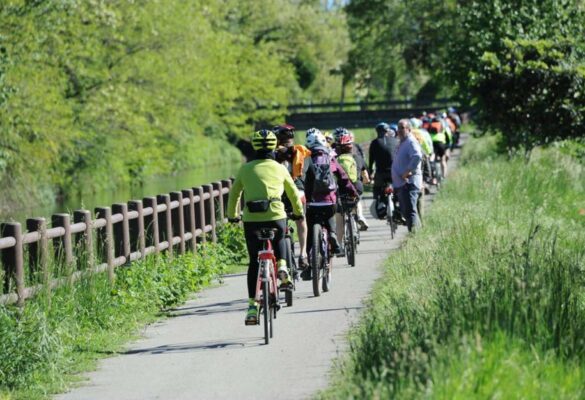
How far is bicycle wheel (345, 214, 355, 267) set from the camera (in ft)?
54.7

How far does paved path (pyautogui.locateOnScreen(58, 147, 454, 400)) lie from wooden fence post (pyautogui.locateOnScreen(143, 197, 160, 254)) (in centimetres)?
148

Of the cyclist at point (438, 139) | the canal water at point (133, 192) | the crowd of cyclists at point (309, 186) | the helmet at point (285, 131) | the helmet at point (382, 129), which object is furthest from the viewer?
the canal water at point (133, 192)

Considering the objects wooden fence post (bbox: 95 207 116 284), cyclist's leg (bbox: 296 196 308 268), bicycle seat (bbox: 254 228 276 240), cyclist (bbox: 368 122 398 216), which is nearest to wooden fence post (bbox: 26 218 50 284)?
wooden fence post (bbox: 95 207 116 284)

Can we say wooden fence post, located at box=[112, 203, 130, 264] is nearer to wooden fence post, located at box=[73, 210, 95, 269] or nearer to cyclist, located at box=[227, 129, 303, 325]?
wooden fence post, located at box=[73, 210, 95, 269]

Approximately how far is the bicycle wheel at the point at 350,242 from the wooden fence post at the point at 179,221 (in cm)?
231

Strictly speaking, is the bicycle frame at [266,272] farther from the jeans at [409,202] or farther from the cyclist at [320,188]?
the jeans at [409,202]

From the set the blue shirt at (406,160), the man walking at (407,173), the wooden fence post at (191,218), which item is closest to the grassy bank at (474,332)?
the blue shirt at (406,160)

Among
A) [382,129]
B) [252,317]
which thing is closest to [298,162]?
[252,317]

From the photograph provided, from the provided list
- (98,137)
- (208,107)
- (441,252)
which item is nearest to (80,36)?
(98,137)

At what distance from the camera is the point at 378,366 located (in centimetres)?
795

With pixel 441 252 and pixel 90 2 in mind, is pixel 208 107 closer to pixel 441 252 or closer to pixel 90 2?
pixel 90 2

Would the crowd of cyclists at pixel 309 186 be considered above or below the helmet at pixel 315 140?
below

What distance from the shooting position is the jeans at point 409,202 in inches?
729

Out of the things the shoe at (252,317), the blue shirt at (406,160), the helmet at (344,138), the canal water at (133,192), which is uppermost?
the helmet at (344,138)
